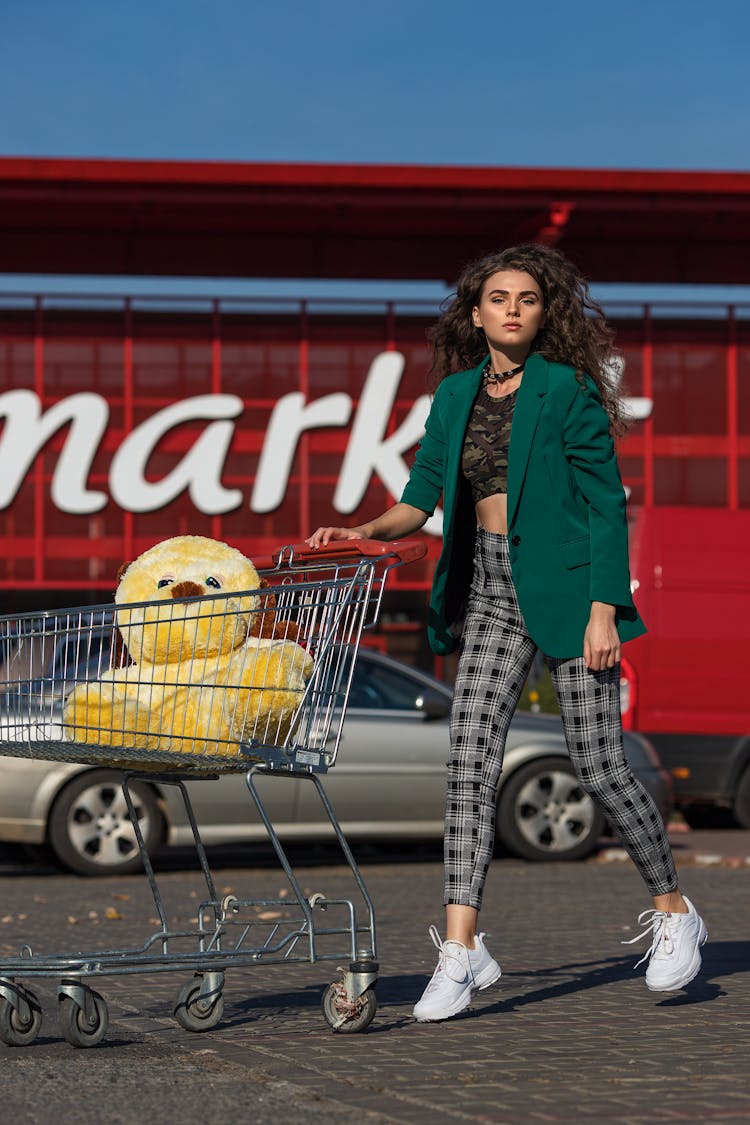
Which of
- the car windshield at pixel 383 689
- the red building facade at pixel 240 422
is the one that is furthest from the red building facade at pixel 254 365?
the car windshield at pixel 383 689

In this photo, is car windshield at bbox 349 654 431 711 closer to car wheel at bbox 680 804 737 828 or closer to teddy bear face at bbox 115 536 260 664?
car wheel at bbox 680 804 737 828

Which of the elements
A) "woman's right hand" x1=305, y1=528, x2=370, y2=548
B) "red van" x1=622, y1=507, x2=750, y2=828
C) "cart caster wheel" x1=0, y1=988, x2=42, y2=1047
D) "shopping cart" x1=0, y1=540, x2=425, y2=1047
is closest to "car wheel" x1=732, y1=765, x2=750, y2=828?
"red van" x1=622, y1=507, x2=750, y2=828

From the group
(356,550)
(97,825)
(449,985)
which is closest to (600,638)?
(356,550)

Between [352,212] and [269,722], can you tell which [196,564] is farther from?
[352,212]

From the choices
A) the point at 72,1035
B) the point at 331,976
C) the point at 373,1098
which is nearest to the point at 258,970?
the point at 331,976

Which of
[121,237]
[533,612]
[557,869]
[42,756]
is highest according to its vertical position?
[121,237]

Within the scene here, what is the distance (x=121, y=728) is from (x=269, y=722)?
40 centimetres

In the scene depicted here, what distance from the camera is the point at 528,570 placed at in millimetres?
5836

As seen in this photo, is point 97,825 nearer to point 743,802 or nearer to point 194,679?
point 743,802

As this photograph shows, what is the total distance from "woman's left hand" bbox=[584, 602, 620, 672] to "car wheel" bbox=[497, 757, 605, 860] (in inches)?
281

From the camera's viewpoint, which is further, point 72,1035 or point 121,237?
point 121,237

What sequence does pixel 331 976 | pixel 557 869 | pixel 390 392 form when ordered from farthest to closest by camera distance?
pixel 390 392 < pixel 557 869 < pixel 331 976

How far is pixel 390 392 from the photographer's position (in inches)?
1102

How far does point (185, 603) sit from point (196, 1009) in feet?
3.94
